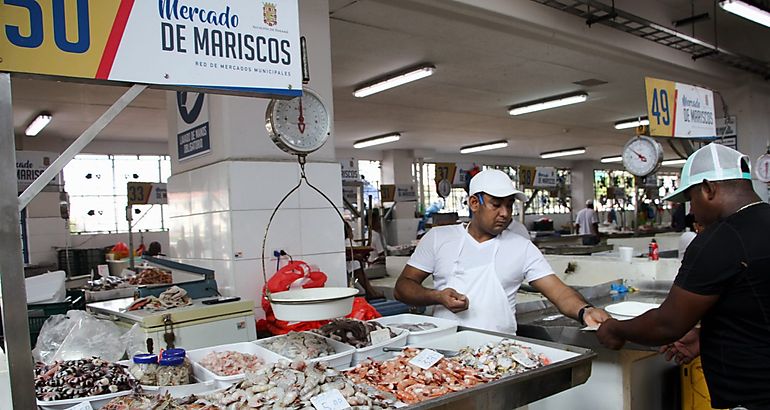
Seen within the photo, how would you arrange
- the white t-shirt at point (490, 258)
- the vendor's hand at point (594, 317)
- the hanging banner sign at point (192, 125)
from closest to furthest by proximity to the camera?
the vendor's hand at point (594, 317) < the white t-shirt at point (490, 258) < the hanging banner sign at point (192, 125)

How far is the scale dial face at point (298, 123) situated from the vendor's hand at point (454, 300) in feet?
3.19

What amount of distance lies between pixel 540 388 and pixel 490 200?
109 centimetres

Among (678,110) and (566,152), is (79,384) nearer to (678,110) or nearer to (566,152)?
(678,110)

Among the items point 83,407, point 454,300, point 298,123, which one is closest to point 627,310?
point 454,300

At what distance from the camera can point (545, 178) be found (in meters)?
10.9

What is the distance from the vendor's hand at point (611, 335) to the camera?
7.43 feet

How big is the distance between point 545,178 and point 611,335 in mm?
8976

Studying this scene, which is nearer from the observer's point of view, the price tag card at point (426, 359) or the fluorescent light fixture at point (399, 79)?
the price tag card at point (426, 359)

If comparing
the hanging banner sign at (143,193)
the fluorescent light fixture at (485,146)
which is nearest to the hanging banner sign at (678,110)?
the hanging banner sign at (143,193)

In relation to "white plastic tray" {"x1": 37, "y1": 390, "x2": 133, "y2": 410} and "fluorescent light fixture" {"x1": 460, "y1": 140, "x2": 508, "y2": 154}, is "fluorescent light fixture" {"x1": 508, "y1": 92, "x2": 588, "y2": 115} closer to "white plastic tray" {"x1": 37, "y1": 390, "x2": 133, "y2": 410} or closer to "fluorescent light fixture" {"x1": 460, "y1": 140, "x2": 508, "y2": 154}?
"fluorescent light fixture" {"x1": 460, "y1": 140, "x2": 508, "y2": 154}

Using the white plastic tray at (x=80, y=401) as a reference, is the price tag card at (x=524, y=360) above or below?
below

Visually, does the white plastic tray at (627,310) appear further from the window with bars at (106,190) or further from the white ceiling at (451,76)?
the window with bars at (106,190)

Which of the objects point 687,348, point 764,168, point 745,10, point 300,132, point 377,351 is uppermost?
point 745,10

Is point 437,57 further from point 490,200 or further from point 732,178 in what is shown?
point 732,178
